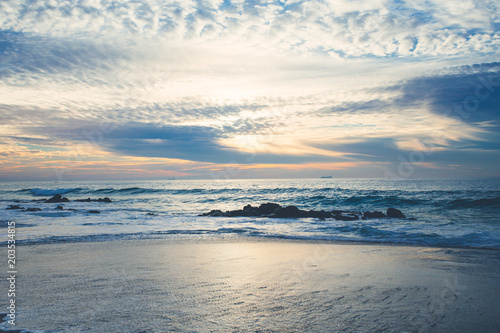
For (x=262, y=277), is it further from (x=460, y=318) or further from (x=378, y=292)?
(x=460, y=318)

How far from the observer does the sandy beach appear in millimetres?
3873

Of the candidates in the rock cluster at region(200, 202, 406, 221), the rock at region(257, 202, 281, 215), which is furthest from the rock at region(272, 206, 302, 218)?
the rock at region(257, 202, 281, 215)

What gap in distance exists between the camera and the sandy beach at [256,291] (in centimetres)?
387

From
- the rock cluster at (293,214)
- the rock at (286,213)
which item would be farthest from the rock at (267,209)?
the rock at (286,213)

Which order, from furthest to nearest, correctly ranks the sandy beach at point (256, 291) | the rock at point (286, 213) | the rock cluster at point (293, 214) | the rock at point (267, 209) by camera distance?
the rock at point (267, 209)
the rock at point (286, 213)
the rock cluster at point (293, 214)
the sandy beach at point (256, 291)

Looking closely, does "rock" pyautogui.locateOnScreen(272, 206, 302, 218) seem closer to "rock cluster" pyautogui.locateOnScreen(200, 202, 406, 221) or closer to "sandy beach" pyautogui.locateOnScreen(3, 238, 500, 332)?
"rock cluster" pyautogui.locateOnScreen(200, 202, 406, 221)

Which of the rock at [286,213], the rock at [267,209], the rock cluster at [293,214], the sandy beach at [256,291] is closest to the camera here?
the sandy beach at [256,291]

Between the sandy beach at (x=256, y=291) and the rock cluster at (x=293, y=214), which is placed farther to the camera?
the rock cluster at (x=293, y=214)

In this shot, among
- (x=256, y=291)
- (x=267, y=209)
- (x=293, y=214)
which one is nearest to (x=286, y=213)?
(x=293, y=214)

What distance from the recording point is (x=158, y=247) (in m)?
9.58

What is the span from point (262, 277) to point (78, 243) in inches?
285

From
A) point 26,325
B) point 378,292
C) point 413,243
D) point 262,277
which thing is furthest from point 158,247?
point 413,243

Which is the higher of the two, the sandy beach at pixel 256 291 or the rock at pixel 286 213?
the sandy beach at pixel 256 291

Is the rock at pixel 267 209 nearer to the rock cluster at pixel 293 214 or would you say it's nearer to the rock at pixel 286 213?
the rock cluster at pixel 293 214
